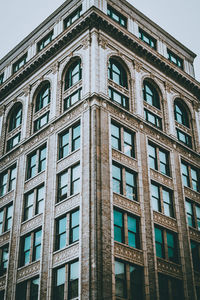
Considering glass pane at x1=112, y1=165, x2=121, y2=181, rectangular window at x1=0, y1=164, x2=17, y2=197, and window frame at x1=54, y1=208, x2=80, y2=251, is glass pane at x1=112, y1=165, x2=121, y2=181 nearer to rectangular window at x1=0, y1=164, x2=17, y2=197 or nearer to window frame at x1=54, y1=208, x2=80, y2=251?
window frame at x1=54, y1=208, x2=80, y2=251

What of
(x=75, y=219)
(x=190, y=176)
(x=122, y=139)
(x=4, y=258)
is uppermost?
(x=122, y=139)

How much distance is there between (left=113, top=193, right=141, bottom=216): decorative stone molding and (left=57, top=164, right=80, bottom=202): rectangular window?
3.08 meters

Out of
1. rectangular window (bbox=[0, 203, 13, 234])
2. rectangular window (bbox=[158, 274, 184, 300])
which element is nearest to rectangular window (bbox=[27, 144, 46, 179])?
rectangular window (bbox=[0, 203, 13, 234])

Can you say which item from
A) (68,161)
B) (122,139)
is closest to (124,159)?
(122,139)

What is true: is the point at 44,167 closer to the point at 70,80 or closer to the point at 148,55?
the point at 70,80

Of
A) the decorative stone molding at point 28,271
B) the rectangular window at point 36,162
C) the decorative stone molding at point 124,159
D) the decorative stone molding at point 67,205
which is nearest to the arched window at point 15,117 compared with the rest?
the rectangular window at point 36,162

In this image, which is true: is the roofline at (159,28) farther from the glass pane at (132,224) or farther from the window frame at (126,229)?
the glass pane at (132,224)

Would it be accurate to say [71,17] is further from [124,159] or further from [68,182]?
[68,182]

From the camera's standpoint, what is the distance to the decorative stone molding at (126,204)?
34.9 m

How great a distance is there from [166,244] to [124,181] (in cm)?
599

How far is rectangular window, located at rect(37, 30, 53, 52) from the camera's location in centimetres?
5119

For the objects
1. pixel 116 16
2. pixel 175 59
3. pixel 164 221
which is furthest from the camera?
pixel 175 59

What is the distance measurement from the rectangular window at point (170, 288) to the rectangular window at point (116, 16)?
25873mm

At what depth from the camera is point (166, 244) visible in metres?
37.0
